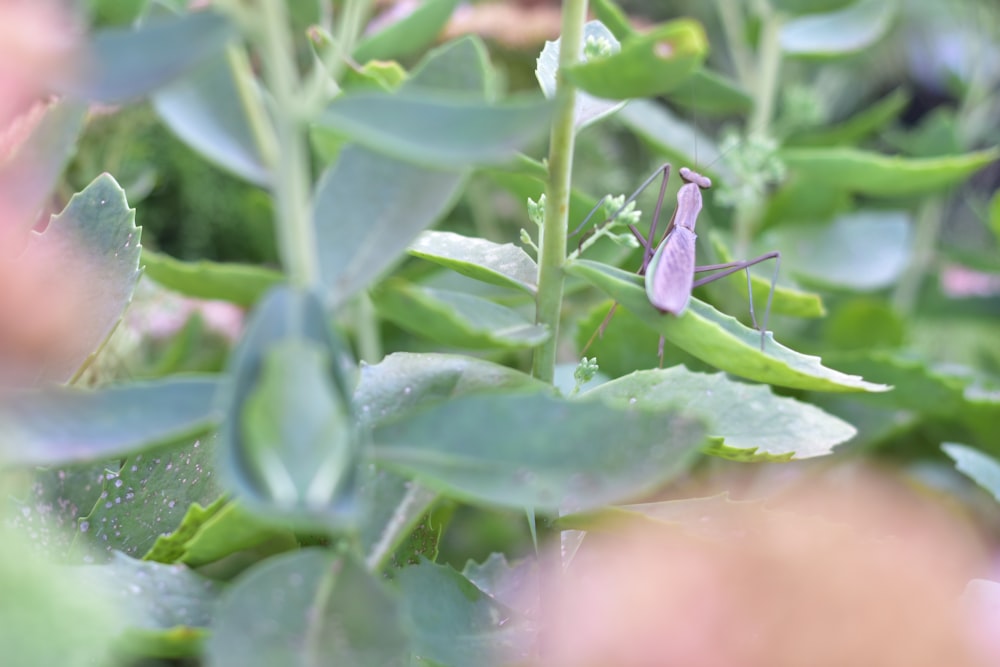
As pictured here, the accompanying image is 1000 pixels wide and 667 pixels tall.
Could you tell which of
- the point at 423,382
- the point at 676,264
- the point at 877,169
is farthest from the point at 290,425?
the point at 877,169

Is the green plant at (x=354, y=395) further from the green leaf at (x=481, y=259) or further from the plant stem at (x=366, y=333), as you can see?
the plant stem at (x=366, y=333)

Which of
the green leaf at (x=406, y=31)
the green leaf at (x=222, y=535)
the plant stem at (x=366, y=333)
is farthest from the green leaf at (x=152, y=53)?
the plant stem at (x=366, y=333)

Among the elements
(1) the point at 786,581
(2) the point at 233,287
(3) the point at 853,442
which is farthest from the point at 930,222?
(1) the point at 786,581

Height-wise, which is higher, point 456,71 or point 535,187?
point 456,71

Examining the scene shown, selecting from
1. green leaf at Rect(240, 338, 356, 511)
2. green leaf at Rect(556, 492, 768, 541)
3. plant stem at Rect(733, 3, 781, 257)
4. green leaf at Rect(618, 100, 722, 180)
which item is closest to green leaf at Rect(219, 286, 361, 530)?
green leaf at Rect(240, 338, 356, 511)

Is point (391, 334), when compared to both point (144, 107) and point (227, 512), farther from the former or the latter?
point (227, 512)

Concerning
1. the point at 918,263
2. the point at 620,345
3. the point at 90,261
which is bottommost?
the point at 918,263

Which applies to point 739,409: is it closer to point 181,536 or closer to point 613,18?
point 181,536
